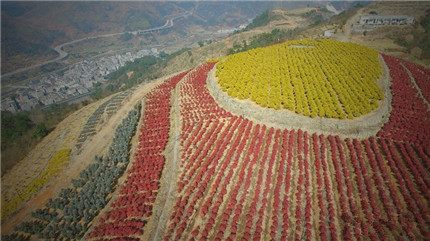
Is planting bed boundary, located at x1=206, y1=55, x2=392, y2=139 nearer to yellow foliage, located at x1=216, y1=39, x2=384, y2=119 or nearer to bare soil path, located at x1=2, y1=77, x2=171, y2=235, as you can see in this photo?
yellow foliage, located at x1=216, y1=39, x2=384, y2=119

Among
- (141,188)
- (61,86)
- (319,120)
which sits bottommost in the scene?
(141,188)

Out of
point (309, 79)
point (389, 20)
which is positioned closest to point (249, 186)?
point (309, 79)

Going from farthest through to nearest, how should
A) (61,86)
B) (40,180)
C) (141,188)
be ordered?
(61,86)
(40,180)
(141,188)

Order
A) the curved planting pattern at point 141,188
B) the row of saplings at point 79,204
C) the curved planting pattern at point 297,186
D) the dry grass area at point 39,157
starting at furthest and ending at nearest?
1. the dry grass area at point 39,157
2. the row of saplings at point 79,204
3. the curved planting pattern at point 141,188
4. the curved planting pattern at point 297,186

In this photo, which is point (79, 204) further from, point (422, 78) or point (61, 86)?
point (61, 86)

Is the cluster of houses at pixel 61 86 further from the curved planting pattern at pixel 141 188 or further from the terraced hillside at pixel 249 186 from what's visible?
the terraced hillside at pixel 249 186

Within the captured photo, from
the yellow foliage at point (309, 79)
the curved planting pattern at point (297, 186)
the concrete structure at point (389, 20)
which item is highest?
the concrete structure at point (389, 20)

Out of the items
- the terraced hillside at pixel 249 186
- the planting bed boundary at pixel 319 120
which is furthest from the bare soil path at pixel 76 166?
the planting bed boundary at pixel 319 120
